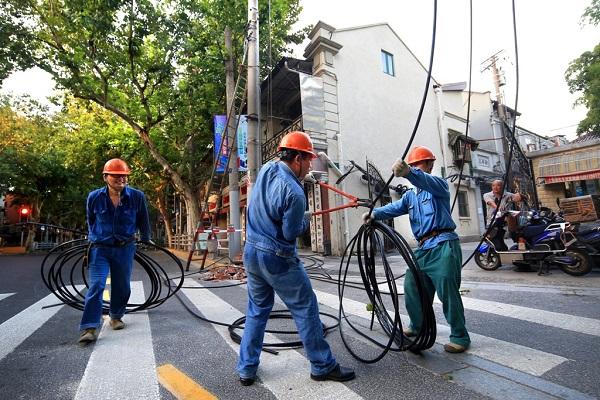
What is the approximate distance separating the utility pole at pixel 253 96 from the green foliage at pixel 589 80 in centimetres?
1709

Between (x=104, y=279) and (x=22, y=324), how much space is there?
1505mm

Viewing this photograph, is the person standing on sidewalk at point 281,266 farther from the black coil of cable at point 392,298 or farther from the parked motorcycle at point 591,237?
the parked motorcycle at point 591,237

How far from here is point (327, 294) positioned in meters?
6.13

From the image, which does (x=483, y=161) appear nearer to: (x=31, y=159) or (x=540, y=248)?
(x=540, y=248)

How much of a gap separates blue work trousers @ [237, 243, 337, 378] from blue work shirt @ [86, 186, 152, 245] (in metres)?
2.23

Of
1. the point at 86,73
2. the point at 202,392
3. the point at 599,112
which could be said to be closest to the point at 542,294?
the point at 202,392

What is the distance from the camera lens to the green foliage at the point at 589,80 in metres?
17.1

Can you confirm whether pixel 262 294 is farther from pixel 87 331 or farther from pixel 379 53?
pixel 379 53

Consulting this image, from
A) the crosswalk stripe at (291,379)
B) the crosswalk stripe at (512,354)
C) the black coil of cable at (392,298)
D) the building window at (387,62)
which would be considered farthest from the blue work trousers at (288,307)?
the building window at (387,62)

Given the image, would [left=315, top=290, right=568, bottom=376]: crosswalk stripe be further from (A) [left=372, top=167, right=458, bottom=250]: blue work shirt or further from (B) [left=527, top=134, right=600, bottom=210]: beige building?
(B) [left=527, top=134, right=600, bottom=210]: beige building

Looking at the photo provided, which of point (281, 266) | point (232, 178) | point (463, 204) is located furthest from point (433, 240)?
point (463, 204)

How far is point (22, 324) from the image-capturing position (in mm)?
4535

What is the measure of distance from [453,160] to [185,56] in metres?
13.8

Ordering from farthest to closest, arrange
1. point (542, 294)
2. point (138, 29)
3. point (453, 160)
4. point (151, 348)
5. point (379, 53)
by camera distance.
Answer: point (453, 160) < point (379, 53) < point (138, 29) < point (542, 294) < point (151, 348)
